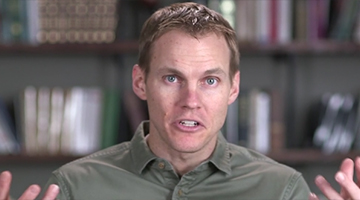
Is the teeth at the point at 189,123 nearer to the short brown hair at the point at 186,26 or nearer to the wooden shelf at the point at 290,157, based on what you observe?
the short brown hair at the point at 186,26

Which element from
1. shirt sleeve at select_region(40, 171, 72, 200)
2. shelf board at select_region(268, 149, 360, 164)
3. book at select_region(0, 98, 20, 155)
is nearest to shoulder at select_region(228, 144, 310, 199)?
shirt sleeve at select_region(40, 171, 72, 200)

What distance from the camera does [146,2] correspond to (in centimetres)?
264

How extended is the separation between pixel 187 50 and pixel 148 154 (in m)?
0.28

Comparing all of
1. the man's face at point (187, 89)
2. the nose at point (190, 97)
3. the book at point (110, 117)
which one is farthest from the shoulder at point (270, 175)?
the book at point (110, 117)

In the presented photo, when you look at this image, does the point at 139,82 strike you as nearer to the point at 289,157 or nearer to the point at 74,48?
the point at 74,48

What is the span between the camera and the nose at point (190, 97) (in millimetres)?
1486

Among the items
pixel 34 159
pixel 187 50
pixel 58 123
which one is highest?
pixel 187 50

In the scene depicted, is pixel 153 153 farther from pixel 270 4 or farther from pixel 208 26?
pixel 270 4

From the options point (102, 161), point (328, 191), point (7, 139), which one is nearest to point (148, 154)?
point (102, 161)

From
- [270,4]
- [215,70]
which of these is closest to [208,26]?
[215,70]

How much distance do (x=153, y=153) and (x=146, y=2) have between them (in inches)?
44.9

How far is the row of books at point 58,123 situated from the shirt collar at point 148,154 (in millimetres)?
856

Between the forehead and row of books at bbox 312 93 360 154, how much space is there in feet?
3.59

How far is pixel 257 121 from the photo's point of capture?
8.36 feet
